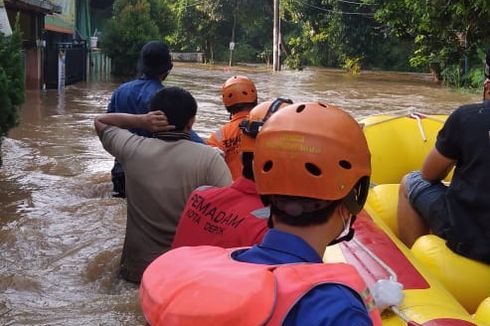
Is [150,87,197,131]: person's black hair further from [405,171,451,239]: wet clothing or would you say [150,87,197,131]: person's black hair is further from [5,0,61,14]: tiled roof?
[5,0,61,14]: tiled roof

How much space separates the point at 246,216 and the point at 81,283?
2.64 m

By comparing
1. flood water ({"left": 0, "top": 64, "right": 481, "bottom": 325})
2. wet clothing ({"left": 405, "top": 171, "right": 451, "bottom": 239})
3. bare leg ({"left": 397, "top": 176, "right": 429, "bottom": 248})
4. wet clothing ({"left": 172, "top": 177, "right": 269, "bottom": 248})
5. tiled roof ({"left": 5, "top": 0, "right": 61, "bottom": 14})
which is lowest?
flood water ({"left": 0, "top": 64, "right": 481, "bottom": 325})

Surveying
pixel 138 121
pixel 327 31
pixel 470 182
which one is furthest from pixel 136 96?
pixel 327 31

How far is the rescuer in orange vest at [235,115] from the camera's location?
4.31m

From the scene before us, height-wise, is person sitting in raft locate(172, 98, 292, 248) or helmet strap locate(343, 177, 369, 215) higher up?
helmet strap locate(343, 177, 369, 215)

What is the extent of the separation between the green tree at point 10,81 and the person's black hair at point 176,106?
397cm

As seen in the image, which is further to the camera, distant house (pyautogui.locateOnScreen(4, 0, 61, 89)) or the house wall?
the house wall

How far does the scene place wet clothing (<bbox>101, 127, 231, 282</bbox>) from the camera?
3.25m

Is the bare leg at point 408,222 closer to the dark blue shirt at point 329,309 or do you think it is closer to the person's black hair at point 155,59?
the person's black hair at point 155,59

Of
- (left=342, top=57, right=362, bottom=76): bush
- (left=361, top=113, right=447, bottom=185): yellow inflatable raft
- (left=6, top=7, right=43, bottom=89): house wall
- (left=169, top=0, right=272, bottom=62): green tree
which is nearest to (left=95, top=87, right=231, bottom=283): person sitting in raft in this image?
(left=361, top=113, right=447, bottom=185): yellow inflatable raft

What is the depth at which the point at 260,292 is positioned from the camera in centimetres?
A: 132

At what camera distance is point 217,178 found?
3.23 metres

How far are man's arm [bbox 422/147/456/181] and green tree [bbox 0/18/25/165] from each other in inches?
179

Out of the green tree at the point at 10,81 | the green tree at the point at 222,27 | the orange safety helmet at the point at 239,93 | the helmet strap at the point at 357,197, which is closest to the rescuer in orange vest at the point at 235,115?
the orange safety helmet at the point at 239,93
